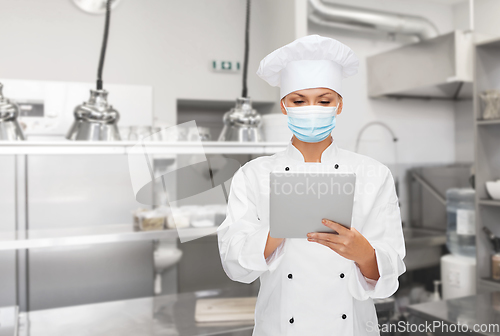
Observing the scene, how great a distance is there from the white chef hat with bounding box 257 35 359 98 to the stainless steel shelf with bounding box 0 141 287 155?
71 centimetres

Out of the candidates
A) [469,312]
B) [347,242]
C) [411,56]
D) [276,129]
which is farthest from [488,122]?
[347,242]

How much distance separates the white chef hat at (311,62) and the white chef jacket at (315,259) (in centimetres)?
18

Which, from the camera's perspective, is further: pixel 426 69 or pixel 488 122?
pixel 426 69

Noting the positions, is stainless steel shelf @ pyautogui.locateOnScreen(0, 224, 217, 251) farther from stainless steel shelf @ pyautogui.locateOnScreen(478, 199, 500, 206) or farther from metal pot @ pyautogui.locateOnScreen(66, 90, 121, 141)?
stainless steel shelf @ pyautogui.locateOnScreen(478, 199, 500, 206)

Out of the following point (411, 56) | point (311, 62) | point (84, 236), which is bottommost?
point (84, 236)

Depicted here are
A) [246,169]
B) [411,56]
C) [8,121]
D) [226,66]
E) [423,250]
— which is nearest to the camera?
[246,169]

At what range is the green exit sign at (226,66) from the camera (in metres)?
3.00

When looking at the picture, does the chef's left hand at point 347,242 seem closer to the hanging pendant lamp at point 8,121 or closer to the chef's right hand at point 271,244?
the chef's right hand at point 271,244

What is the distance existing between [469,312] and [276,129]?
1.10 meters

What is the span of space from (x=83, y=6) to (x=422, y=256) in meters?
2.93

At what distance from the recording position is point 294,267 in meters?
1.11

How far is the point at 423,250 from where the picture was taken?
3283 millimetres

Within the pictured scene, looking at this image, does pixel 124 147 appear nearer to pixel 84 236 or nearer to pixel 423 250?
pixel 84 236

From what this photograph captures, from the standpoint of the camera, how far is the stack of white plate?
193 cm
